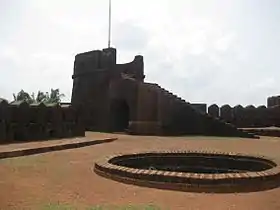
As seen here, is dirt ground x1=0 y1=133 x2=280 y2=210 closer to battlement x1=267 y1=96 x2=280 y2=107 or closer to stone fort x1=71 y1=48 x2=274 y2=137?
stone fort x1=71 y1=48 x2=274 y2=137

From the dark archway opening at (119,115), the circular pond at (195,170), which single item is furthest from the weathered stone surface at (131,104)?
the circular pond at (195,170)

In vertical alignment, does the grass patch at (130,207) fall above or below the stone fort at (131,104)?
below

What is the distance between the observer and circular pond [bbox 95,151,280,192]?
4906 millimetres

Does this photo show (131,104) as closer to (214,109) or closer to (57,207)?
(214,109)

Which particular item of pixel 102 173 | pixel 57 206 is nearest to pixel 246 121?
pixel 102 173

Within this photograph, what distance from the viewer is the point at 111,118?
20.4 m

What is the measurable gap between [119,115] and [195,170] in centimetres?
1366

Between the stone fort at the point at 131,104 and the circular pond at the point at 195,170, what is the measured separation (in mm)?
8432

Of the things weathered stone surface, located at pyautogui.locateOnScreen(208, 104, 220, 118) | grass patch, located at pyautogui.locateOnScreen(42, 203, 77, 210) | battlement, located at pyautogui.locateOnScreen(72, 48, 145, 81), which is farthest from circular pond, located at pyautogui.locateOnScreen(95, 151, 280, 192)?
weathered stone surface, located at pyautogui.locateOnScreen(208, 104, 220, 118)

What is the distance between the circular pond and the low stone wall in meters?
5.73

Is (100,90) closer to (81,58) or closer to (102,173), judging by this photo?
(81,58)

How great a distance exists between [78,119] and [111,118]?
16.6ft

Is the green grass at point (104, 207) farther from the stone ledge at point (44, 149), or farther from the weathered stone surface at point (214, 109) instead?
the weathered stone surface at point (214, 109)

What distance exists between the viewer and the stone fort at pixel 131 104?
59.1 ft
